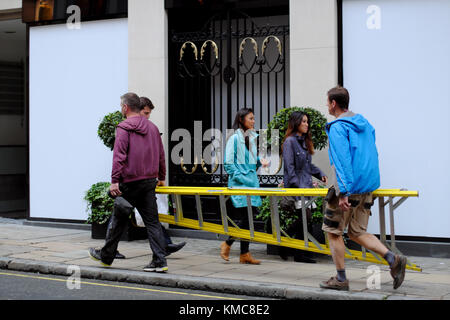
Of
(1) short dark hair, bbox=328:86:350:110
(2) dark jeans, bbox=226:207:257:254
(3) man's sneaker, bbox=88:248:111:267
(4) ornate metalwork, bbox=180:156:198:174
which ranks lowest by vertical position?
(3) man's sneaker, bbox=88:248:111:267

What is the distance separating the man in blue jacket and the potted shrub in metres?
4.55

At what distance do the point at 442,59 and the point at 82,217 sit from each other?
20.9 ft

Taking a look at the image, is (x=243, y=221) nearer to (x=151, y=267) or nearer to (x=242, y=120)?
(x=242, y=120)

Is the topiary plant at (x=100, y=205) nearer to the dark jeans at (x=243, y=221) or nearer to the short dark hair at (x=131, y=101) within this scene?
the dark jeans at (x=243, y=221)

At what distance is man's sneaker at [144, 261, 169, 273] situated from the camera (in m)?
7.75

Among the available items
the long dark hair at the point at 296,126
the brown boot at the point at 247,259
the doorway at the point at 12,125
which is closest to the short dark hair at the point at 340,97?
the long dark hair at the point at 296,126

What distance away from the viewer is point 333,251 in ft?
22.4

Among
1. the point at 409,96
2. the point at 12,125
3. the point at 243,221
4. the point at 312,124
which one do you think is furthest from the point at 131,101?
the point at 12,125

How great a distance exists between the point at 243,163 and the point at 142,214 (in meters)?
1.44

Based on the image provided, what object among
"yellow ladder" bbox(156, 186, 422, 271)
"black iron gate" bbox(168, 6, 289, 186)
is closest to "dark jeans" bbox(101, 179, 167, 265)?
"yellow ladder" bbox(156, 186, 422, 271)

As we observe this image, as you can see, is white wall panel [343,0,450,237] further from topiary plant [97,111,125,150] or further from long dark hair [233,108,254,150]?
topiary plant [97,111,125,150]

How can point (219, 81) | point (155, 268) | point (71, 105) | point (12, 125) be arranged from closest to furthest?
point (155, 268)
point (219, 81)
point (71, 105)
point (12, 125)

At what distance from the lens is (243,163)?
28.0 ft

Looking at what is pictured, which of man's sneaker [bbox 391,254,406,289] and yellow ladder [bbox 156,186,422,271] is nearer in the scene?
man's sneaker [bbox 391,254,406,289]
